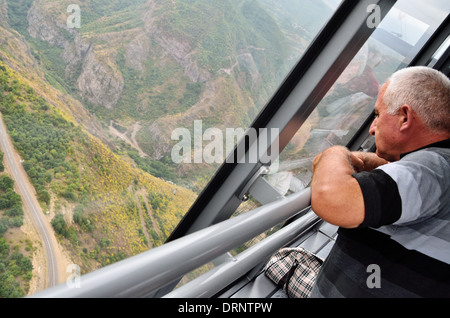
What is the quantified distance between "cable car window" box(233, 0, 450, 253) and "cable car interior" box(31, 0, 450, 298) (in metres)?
0.01

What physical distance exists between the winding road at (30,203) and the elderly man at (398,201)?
0.93 meters

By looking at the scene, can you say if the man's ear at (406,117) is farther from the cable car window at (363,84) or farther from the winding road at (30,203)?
the winding road at (30,203)

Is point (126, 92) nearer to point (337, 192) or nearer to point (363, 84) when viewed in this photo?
point (337, 192)

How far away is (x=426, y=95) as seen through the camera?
1.00m

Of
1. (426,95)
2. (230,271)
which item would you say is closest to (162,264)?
(230,271)

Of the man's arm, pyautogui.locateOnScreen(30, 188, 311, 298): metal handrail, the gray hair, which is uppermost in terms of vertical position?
the gray hair

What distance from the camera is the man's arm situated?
0.88 metres

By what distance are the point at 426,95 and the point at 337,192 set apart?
46cm

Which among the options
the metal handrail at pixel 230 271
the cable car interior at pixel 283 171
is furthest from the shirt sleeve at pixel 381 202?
the metal handrail at pixel 230 271

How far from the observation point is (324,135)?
225 cm

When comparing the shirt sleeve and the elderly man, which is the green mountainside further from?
the shirt sleeve

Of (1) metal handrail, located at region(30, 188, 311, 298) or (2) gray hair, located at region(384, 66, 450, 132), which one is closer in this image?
(1) metal handrail, located at region(30, 188, 311, 298)

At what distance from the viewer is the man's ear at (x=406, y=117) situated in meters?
1.02

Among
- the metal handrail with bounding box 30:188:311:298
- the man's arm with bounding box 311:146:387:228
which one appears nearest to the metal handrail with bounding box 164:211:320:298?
the metal handrail with bounding box 30:188:311:298
